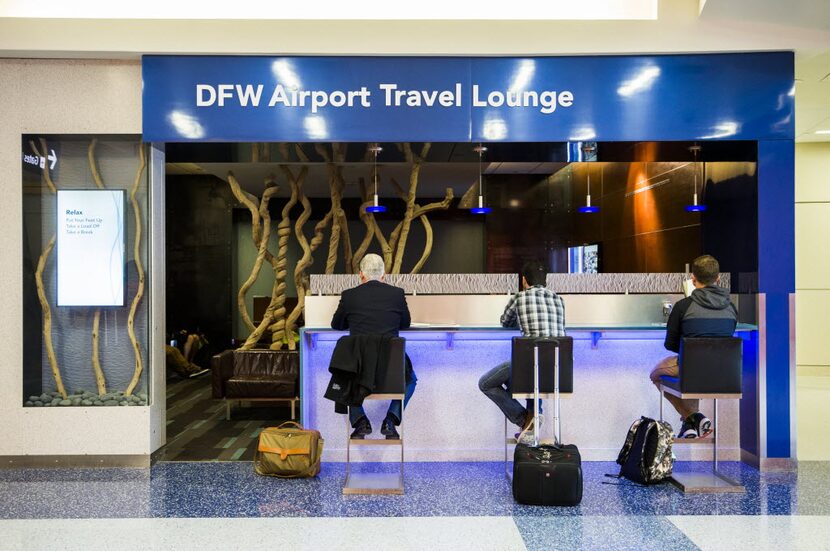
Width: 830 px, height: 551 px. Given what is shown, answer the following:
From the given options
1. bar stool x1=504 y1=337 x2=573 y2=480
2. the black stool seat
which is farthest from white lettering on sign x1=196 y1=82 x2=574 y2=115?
the black stool seat

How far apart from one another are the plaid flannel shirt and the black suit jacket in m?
0.80

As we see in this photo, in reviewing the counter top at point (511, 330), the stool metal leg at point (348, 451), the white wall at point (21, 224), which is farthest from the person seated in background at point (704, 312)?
the white wall at point (21, 224)

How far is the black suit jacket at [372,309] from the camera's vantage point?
4.73m

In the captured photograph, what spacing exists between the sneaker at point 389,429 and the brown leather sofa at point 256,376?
7.58 ft

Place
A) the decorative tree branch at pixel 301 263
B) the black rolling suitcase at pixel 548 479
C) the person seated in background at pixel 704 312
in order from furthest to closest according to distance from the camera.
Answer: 1. the decorative tree branch at pixel 301 263
2. the person seated in background at pixel 704 312
3. the black rolling suitcase at pixel 548 479

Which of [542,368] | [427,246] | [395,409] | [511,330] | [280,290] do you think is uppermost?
[427,246]

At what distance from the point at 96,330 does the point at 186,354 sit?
5656mm

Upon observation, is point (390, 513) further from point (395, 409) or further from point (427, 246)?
point (427, 246)

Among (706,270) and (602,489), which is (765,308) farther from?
(602,489)

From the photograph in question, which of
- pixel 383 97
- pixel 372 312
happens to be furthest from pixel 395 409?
pixel 383 97

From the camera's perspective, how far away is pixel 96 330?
5379 mm

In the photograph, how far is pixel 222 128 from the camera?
5.20 meters

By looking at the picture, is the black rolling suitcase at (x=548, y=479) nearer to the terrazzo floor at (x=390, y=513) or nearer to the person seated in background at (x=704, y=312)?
the terrazzo floor at (x=390, y=513)

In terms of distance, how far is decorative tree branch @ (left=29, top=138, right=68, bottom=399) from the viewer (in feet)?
17.4
